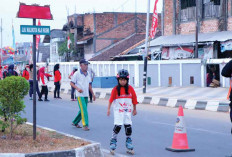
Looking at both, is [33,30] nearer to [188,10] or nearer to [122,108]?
[122,108]

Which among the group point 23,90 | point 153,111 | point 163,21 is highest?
point 163,21

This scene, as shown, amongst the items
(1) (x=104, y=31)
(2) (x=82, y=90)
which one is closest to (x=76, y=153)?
(2) (x=82, y=90)

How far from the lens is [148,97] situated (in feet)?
69.8

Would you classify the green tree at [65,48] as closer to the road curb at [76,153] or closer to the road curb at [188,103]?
the road curb at [188,103]

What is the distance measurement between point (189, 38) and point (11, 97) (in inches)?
937

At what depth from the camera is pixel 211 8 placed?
102 feet

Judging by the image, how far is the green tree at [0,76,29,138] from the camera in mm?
9008

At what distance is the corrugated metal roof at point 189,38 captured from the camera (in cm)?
2844

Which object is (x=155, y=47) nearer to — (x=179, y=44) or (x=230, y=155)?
(x=179, y=44)

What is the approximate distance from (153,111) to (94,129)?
213 inches

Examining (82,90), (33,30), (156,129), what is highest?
(33,30)

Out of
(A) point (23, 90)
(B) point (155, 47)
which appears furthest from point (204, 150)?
(B) point (155, 47)

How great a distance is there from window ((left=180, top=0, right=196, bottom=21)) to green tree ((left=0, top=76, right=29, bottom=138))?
24864 mm

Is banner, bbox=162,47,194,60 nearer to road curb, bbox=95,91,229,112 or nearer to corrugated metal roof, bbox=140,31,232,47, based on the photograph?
corrugated metal roof, bbox=140,31,232,47
